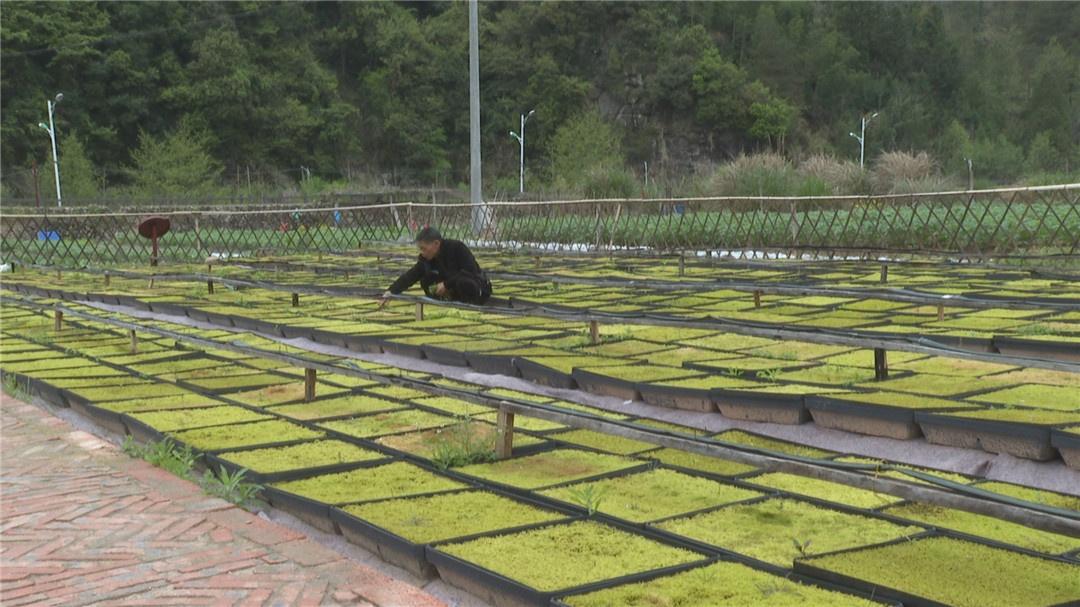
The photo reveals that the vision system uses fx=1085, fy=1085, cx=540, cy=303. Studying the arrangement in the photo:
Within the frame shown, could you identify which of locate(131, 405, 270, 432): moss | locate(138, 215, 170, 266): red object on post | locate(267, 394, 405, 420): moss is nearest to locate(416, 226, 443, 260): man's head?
locate(267, 394, 405, 420): moss

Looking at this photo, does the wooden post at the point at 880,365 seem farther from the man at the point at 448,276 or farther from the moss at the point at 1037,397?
the man at the point at 448,276

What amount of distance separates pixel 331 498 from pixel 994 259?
9.16m

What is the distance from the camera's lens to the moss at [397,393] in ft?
14.8

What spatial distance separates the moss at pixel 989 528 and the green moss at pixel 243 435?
78.2 inches

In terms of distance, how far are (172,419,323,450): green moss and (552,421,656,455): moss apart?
0.86 metres

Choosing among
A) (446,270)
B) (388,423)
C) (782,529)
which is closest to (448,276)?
(446,270)

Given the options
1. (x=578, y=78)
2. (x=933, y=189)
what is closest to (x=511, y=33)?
(x=578, y=78)

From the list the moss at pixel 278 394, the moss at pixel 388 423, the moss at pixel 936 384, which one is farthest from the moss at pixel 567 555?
the moss at pixel 278 394

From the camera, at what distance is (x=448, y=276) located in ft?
21.8

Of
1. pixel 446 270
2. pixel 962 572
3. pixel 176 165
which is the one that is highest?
pixel 176 165

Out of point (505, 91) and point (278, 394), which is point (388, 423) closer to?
point (278, 394)

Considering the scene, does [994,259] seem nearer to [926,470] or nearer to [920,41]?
[926,470]

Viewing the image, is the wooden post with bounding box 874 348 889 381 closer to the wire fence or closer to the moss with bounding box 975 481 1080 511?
the moss with bounding box 975 481 1080 511

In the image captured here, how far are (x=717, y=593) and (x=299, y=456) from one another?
1.70 meters
